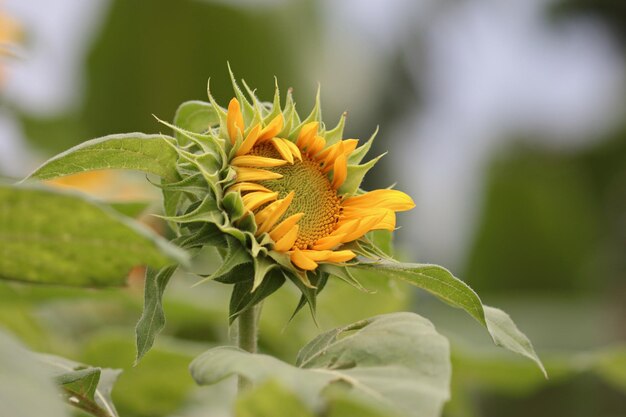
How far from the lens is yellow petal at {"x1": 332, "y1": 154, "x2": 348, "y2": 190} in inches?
25.2

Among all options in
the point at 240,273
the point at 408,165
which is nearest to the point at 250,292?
the point at 240,273

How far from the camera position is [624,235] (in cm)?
279

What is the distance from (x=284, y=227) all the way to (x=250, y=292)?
4 cm

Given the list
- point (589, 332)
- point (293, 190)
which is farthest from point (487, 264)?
point (293, 190)

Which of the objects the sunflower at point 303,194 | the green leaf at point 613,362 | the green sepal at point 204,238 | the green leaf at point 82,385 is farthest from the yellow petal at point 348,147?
the green leaf at point 613,362

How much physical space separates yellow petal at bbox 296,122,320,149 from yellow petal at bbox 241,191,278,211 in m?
0.06

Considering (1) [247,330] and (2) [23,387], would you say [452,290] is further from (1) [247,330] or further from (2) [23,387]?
(2) [23,387]

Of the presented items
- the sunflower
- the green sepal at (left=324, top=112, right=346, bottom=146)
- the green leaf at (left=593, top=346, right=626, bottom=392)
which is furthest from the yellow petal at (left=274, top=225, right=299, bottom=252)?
the green leaf at (left=593, top=346, right=626, bottom=392)

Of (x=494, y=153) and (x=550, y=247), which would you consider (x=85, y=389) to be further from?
(x=494, y=153)

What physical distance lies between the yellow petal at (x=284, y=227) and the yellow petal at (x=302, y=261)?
0.05 ft

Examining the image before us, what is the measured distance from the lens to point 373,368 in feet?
1.63

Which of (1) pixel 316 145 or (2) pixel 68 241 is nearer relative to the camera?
(2) pixel 68 241

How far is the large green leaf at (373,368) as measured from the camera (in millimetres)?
439

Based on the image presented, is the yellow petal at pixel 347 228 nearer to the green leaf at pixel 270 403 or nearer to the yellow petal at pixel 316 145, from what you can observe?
the yellow petal at pixel 316 145
